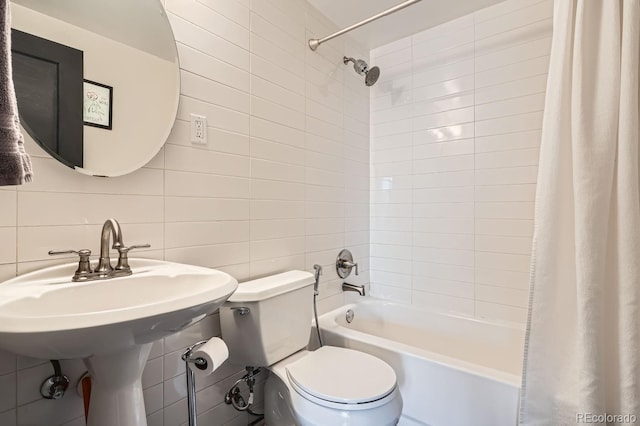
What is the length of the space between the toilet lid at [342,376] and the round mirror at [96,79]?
1.02 meters

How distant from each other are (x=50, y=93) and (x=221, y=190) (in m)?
0.62

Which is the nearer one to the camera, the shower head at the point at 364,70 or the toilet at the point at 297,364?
the toilet at the point at 297,364

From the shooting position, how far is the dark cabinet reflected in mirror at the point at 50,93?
2.85 feet

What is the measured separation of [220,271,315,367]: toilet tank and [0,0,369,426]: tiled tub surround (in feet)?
0.39

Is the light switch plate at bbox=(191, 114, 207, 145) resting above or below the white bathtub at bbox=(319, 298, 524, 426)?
above

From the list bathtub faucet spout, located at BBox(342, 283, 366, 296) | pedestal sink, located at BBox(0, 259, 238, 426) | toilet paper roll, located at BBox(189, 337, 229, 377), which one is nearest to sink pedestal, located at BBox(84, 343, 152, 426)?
pedestal sink, located at BBox(0, 259, 238, 426)

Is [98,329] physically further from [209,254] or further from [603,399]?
[603,399]

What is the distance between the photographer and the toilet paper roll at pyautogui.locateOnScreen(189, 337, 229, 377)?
0.92m

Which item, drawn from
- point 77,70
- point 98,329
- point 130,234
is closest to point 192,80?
point 77,70

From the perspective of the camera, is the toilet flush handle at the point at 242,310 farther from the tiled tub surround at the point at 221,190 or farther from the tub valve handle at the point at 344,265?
the tub valve handle at the point at 344,265

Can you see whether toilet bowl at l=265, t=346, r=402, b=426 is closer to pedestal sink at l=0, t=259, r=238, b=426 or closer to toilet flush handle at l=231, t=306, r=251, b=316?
toilet flush handle at l=231, t=306, r=251, b=316

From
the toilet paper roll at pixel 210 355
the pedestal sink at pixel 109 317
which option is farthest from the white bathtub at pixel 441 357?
the pedestal sink at pixel 109 317

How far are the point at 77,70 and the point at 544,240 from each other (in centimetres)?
166

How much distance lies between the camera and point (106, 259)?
0.93m
